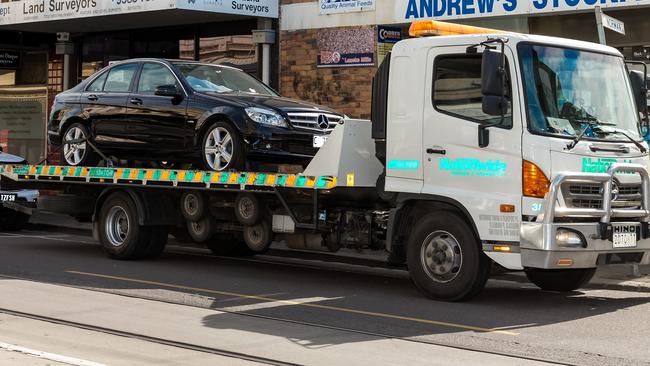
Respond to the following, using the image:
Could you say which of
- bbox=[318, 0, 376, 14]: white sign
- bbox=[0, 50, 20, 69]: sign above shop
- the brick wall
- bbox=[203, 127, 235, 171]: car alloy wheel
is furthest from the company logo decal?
bbox=[0, 50, 20, 69]: sign above shop

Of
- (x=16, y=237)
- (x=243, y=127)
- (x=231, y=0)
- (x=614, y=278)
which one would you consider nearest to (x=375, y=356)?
(x=243, y=127)

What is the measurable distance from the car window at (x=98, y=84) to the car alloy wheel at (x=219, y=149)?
101 inches

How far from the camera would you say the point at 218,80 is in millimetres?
12570

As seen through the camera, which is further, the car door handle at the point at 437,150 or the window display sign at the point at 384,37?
the window display sign at the point at 384,37

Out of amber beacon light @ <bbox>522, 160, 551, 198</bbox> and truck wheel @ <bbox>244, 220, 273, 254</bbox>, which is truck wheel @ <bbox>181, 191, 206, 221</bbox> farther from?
amber beacon light @ <bbox>522, 160, 551, 198</bbox>

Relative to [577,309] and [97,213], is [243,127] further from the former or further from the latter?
[577,309]

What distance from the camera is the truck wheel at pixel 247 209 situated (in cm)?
1153

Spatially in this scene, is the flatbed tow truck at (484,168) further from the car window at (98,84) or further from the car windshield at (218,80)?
the car window at (98,84)

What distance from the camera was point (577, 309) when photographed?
9617mm

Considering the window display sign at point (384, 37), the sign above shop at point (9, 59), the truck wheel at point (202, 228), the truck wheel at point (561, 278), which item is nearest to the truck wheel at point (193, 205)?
the truck wheel at point (202, 228)

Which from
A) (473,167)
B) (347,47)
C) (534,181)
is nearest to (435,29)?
(473,167)

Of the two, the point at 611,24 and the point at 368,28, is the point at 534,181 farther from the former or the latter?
the point at 368,28

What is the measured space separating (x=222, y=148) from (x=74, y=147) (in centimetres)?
314

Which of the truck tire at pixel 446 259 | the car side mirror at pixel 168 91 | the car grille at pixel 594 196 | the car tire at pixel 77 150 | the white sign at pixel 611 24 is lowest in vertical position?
the truck tire at pixel 446 259
